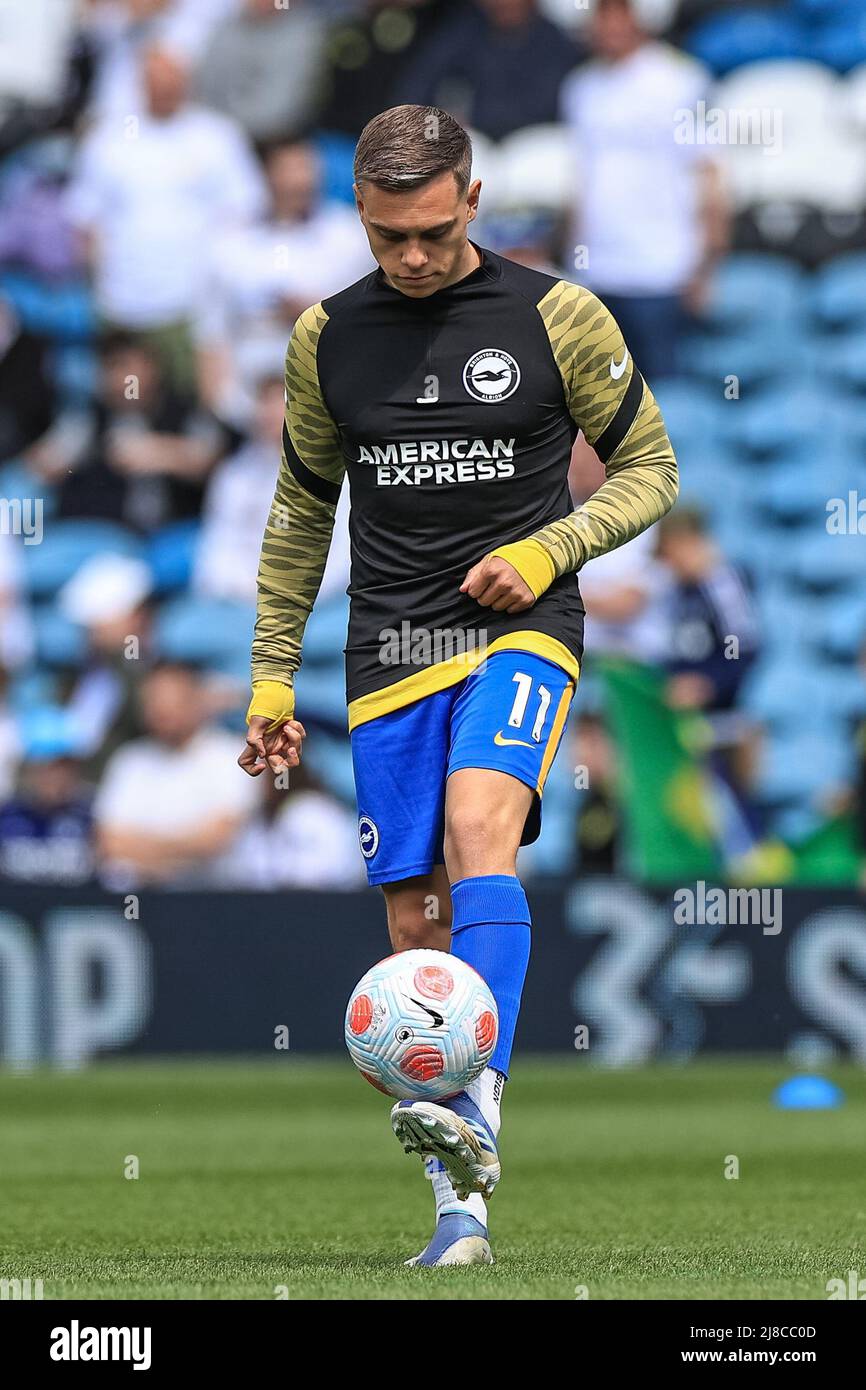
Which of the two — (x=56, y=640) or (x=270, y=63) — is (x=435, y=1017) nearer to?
(x=56, y=640)

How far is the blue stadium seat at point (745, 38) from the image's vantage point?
1407 cm

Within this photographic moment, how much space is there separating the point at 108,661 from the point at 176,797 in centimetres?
98

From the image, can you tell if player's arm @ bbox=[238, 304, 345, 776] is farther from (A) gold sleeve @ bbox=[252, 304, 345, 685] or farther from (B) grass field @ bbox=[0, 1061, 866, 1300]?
(B) grass field @ bbox=[0, 1061, 866, 1300]

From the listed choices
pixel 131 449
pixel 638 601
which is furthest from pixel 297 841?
pixel 131 449

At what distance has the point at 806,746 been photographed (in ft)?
41.9

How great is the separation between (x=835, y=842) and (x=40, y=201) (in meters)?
6.05

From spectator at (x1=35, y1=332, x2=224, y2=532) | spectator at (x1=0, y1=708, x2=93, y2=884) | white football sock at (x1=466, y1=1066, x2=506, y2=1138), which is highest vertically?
spectator at (x1=35, y1=332, x2=224, y2=532)

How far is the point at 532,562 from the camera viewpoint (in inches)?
186

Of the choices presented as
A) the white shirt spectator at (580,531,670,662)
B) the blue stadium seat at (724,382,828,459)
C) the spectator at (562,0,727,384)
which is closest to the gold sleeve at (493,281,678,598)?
the white shirt spectator at (580,531,670,662)

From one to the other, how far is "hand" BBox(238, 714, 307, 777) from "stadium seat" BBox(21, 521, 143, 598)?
8.19 metres

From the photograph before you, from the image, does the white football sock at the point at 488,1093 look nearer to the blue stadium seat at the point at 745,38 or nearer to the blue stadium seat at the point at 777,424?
the blue stadium seat at the point at 777,424

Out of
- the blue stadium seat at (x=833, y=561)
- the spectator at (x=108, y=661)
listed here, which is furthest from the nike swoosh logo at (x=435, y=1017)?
the blue stadium seat at (x=833, y=561)

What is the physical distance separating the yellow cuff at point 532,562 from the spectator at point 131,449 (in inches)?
342

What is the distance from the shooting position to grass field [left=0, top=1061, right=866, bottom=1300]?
174 inches
